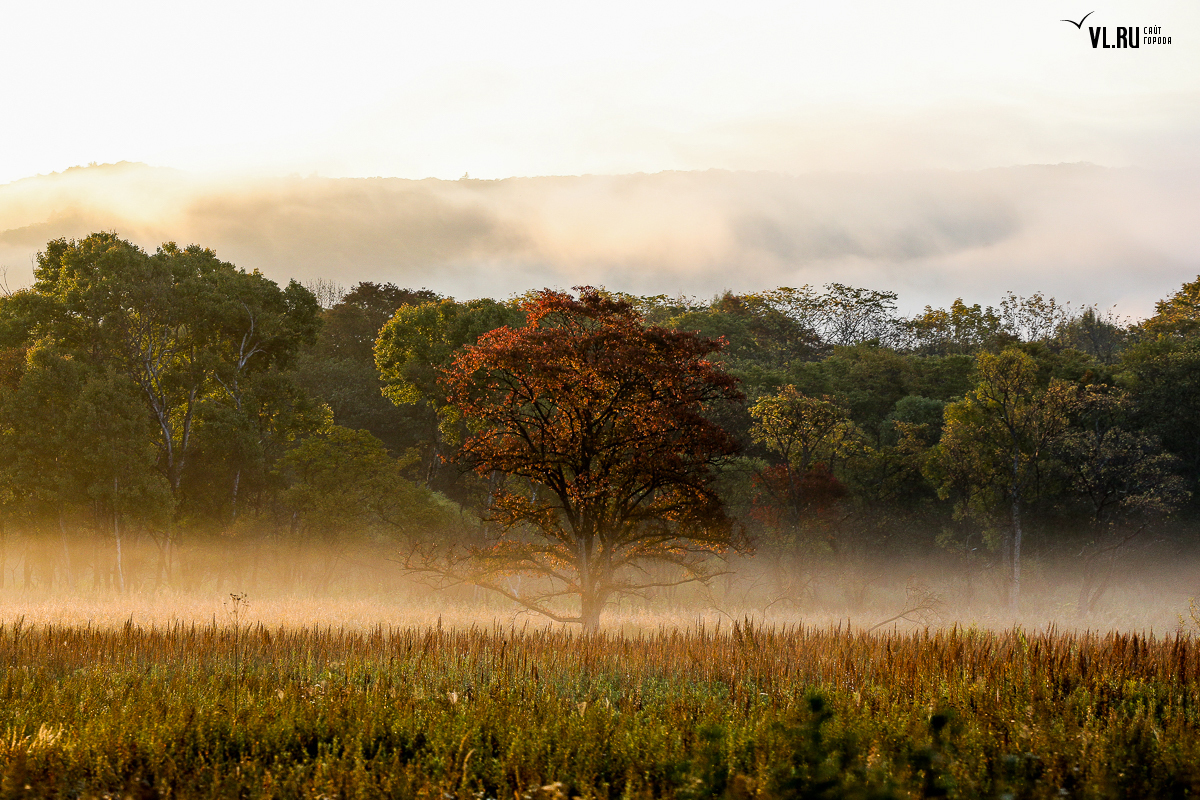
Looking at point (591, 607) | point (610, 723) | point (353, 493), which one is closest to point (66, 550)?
point (353, 493)

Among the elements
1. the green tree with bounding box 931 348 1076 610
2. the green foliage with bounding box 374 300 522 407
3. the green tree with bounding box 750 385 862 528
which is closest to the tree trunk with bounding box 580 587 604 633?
the green tree with bounding box 750 385 862 528

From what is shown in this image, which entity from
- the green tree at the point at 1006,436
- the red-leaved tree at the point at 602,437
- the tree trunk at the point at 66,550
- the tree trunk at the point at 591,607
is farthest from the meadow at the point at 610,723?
the green tree at the point at 1006,436

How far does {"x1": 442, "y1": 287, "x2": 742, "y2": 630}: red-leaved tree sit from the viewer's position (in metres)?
18.5

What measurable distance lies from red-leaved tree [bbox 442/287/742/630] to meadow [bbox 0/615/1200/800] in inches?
263

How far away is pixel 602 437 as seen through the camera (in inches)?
787

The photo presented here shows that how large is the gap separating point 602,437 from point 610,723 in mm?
12438

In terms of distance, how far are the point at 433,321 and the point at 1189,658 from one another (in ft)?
113

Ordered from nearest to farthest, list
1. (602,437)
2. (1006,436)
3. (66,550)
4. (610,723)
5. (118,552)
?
(610,723), (602,437), (118,552), (66,550), (1006,436)

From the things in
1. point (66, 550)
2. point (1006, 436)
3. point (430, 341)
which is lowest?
point (66, 550)

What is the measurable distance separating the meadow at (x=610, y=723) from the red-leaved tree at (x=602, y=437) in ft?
21.9

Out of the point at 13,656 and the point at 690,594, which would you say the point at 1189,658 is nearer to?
the point at 13,656

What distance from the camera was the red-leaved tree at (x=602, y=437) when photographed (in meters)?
18.5

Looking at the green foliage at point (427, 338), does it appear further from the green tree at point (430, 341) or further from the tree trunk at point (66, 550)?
the tree trunk at point (66, 550)

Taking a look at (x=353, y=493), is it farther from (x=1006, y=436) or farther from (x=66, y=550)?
(x=1006, y=436)
